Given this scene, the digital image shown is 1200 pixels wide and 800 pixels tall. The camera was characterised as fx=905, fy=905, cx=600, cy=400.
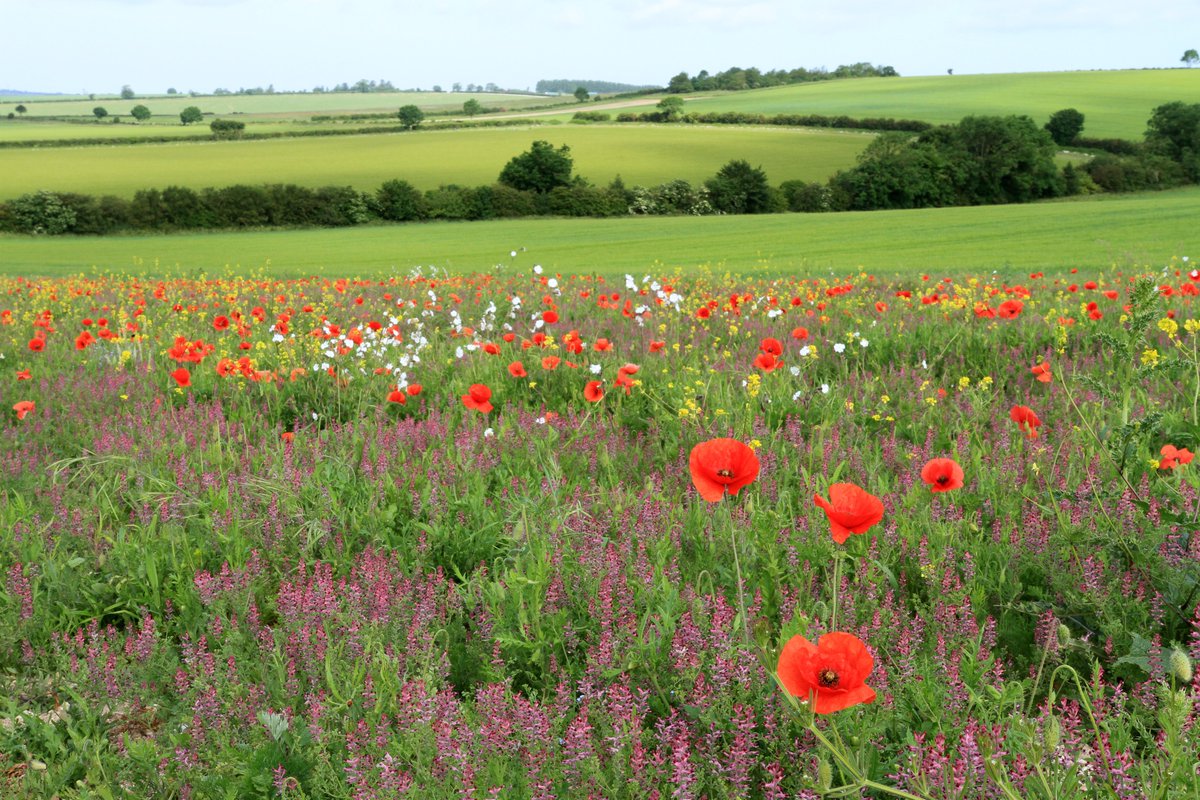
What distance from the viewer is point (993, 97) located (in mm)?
91250

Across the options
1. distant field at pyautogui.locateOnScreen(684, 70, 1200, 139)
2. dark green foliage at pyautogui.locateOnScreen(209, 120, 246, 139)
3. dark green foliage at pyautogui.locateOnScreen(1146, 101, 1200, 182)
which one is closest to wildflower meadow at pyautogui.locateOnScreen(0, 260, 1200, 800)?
dark green foliage at pyautogui.locateOnScreen(1146, 101, 1200, 182)

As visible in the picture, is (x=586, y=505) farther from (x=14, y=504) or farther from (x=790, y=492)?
(x=14, y=504)

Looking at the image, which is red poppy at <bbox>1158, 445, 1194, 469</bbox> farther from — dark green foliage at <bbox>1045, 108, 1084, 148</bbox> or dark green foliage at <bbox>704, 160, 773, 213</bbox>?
dark green foliage at <bbox>1045, 108, 1084, 148</bbox>

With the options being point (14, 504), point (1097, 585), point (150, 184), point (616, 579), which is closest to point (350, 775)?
point (616, 579)

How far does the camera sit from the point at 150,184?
5178cm

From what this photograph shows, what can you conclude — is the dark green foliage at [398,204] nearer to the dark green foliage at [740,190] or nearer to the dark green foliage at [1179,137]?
the dark green foliage at [740,190]

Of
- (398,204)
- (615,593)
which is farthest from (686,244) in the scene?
(615,593)

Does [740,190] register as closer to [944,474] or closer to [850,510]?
[944,474]

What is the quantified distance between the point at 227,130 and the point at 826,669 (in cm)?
8664

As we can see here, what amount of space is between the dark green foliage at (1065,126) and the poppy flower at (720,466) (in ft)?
253

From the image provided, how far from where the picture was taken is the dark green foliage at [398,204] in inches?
1902

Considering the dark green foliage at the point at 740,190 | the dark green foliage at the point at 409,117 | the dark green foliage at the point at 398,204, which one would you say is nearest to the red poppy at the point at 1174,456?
the dark green foliage at the point at 398,204

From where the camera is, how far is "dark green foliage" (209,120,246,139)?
77125mm

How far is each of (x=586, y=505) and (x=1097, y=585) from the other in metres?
1.75
